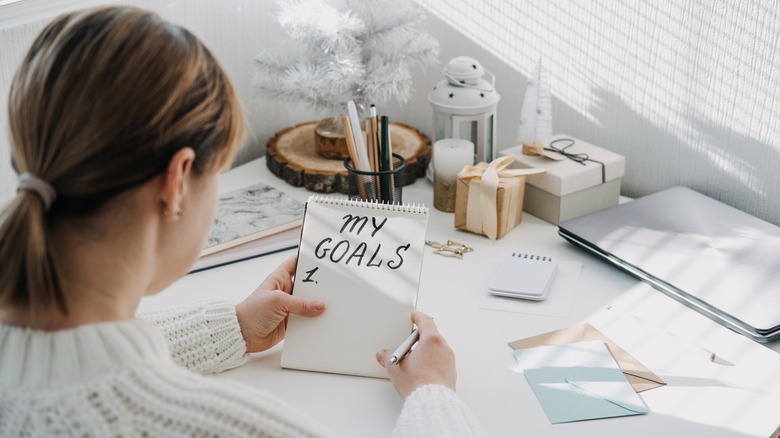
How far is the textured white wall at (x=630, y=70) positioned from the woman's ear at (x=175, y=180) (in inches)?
28.7

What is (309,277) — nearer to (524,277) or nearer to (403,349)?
(403,349)

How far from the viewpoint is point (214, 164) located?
730 mm

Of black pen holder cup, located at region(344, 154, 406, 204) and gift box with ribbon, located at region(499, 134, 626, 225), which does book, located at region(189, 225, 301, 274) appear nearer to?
black pen holder cup, located at region(344, 154, 406, 204)

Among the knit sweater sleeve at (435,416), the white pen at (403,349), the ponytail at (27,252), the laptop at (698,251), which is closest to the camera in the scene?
the ponytail at (27,252)

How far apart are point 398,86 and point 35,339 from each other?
976 mm

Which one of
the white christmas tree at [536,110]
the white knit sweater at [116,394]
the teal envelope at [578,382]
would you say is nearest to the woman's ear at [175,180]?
the white knit sweater at [116,394]

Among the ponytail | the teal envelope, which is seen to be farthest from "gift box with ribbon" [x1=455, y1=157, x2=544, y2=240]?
the ponytail

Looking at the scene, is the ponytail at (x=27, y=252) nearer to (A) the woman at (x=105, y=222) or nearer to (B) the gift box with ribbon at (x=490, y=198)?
(A) the woman at (x=105, y=222)

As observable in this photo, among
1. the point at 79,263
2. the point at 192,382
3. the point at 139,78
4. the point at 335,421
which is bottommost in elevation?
the point at 335,421

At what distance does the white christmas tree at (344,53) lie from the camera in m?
1.42

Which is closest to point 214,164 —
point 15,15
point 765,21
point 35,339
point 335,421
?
point 35,339

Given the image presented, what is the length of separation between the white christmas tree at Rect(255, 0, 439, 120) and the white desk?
33 cm

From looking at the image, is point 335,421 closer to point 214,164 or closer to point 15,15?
point 214,164

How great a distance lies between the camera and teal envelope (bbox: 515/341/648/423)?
0.91 m
